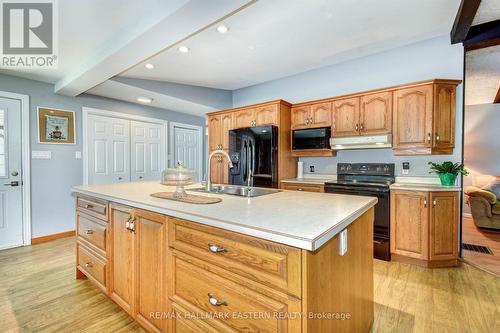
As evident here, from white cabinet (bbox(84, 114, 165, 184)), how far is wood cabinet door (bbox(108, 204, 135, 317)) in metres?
2.70

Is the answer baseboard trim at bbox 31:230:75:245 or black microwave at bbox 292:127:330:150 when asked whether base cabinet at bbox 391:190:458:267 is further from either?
baseboard trim at bbox 31:230:75:245

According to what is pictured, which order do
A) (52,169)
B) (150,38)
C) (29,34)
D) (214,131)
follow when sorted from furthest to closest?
(214,131) < (52,169) < (29,34) < (150,38)

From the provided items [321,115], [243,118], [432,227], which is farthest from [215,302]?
[243,118]

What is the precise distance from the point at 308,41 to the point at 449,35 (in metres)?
1.67

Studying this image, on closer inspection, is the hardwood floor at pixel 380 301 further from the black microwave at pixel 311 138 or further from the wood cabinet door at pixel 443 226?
the black microwave at pixel 311 138

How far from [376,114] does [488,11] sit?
4.47 feet

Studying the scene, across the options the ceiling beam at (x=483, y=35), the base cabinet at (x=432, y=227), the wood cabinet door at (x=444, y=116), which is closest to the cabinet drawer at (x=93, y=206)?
the base cabinet at (x=432, y=227)

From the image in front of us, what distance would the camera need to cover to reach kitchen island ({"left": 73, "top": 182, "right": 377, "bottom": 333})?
887 millimetres

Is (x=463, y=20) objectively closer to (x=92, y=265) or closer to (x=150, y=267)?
(x=150, y=267)

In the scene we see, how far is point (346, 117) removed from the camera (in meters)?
3.37

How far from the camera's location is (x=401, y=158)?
3.23 m

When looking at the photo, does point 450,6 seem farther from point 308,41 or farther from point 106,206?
point 106,206

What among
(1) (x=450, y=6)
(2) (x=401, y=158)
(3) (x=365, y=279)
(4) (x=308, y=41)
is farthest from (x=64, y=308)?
(1) (x=450, y=6)

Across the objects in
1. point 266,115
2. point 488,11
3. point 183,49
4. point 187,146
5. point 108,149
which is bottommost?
point 108,149
